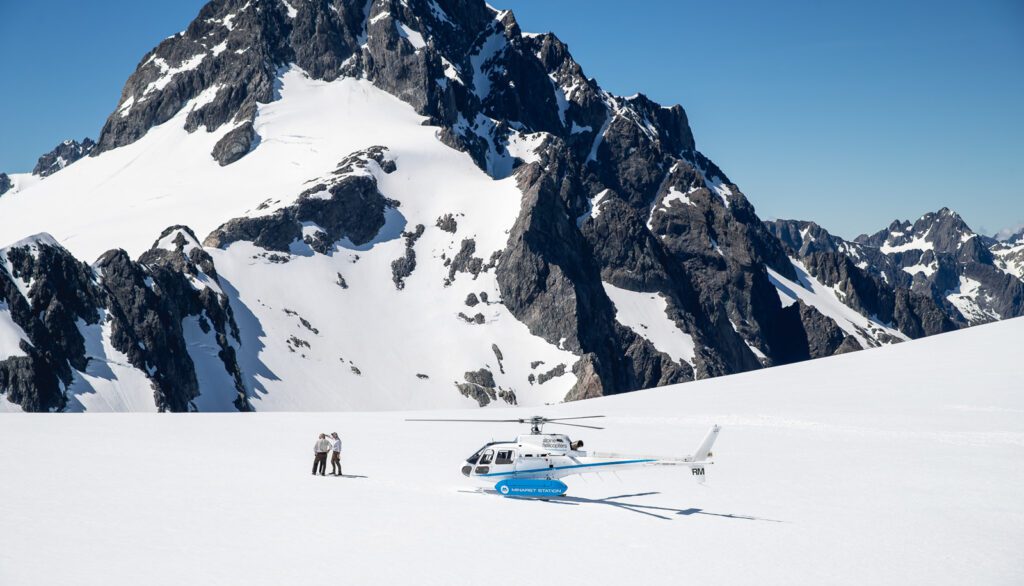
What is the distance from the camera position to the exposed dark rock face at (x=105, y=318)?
65.9 m

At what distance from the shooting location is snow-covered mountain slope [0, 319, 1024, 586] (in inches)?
719

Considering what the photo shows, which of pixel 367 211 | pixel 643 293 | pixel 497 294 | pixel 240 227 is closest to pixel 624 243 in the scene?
pixel 643 293

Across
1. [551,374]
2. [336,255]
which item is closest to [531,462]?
[551,374]

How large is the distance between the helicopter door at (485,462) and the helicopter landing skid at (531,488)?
2.13ft

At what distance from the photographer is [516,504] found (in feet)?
81.7

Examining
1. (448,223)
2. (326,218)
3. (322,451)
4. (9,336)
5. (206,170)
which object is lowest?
(322,451)

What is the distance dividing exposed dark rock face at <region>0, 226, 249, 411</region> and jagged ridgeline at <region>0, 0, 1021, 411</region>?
242mm

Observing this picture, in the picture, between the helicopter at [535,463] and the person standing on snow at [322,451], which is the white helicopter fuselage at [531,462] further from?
the person standing on snow at [322,451]

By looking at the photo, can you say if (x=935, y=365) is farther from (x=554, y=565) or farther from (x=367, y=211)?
(x=367, y=211)

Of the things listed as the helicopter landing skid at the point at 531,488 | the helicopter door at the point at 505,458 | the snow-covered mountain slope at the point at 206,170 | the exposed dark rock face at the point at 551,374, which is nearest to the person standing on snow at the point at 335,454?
the helicopter door at the point at 505,458

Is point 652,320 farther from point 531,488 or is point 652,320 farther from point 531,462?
point 531,488

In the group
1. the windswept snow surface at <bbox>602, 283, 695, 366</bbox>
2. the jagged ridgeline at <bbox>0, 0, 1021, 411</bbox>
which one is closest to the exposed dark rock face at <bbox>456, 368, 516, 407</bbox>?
the jagged ridgeline at <bbox>0, 0, 1021, 411</bbox>

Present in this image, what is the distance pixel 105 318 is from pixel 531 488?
67015 millimetres

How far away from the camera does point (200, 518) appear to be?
20.7m
